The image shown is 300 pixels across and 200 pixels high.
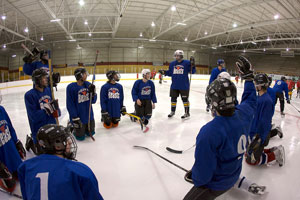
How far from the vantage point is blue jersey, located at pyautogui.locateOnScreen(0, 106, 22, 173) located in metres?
1.80

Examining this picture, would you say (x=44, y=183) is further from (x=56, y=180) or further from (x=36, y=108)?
(x=36, y=108)

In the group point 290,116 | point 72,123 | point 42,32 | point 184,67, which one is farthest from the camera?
point 42,32

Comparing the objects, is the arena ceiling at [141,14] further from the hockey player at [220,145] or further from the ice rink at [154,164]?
the hockey player at [220,145]

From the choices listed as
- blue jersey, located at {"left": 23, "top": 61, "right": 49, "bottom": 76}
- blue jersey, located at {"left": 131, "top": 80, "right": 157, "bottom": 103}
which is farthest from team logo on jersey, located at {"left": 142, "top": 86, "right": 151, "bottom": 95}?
blue jersey, located at {"left": 23, "top": 61, "right": 49, "bottom": 76}

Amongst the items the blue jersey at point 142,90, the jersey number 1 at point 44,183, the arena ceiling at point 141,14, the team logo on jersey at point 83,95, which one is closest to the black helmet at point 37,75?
the team logo on jersey at point 83,95

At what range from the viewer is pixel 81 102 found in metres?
3.11

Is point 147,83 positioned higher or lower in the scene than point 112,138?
higher

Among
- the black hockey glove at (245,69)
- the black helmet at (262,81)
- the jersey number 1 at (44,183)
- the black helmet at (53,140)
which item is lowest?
the jersey number 1 at (44,183)

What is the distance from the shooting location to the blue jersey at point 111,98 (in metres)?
3.56

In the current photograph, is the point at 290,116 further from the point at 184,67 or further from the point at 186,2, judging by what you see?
the point at 186,2

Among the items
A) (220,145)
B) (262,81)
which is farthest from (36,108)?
(262,81)

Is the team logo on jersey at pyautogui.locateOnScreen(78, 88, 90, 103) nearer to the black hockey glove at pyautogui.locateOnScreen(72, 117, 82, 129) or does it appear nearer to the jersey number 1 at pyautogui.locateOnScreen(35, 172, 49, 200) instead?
the black hockey glove at pyautogui.locateOnScreen(72, 117, 82, 129)

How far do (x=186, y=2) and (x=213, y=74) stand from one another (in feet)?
29.3

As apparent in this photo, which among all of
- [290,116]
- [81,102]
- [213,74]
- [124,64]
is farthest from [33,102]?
[124,64]
